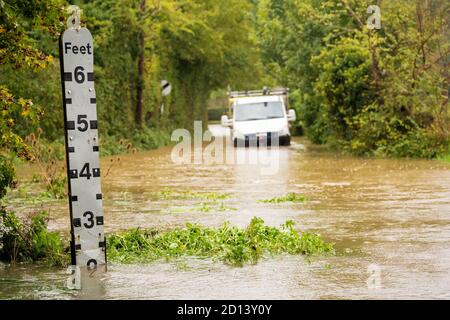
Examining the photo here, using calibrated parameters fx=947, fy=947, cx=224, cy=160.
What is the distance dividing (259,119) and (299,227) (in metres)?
22.7

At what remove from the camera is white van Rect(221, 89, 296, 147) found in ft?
111

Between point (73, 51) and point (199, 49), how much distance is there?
35.3 m

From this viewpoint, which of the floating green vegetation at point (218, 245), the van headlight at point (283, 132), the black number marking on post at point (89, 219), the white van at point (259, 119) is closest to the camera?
the black number marking on post at point (89, 219)

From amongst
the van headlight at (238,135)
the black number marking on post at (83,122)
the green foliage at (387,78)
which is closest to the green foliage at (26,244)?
the black number marking on post at (83,122)

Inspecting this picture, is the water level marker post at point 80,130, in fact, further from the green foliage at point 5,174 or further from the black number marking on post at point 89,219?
the green foliage at point 5,174

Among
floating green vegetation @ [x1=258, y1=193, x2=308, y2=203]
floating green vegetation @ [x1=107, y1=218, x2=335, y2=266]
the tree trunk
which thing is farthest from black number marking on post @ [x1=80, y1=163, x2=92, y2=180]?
the tree trunk

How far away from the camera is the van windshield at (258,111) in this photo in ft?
115

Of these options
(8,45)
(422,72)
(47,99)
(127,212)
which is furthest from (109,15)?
(8,45)

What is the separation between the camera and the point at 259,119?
35.1 metres

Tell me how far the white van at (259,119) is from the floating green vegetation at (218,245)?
2255 centimetres

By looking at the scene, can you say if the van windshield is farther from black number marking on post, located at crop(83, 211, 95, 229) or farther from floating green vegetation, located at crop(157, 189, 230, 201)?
black number marking on post, located at crop(83, 211, 95, 229)

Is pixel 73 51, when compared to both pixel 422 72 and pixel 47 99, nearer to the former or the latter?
pixel 422 72

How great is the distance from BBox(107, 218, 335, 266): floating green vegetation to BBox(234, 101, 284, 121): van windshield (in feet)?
78.9

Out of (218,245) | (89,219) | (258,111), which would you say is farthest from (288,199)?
(258,111)
